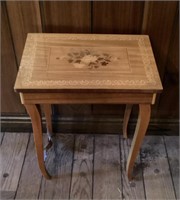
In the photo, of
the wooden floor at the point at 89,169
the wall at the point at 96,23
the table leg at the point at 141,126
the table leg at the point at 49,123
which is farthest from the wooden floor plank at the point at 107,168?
the wall at the point at 96,23

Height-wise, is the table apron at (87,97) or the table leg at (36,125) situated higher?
the table apron at (87,97)

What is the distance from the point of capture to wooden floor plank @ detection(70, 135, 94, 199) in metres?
1.17

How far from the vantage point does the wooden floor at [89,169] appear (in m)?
1.17

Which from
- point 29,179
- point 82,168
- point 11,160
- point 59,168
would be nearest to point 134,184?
point 82,168

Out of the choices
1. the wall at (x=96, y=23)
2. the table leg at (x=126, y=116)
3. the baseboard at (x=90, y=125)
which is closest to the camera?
the wall at (x=96, y=23)

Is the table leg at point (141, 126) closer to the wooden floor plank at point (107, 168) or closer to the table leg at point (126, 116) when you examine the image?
the wooden floor plank at point (107, 168)

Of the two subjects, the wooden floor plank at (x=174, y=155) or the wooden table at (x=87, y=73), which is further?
the wooden floor plank at (x=174, y=155)

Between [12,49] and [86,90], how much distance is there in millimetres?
526

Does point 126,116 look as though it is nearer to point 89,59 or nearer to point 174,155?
point 174,155

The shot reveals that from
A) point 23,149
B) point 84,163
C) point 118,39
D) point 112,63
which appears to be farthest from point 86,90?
point 23,149

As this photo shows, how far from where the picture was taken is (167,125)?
4.58ft

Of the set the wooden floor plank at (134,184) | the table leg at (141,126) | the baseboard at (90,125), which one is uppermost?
the table leg at (141,126)

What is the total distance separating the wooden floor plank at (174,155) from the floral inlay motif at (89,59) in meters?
0.68

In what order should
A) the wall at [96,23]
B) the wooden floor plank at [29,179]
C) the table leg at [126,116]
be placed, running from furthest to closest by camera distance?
1. the table leg at [126,116]
2. the wooden floor plank at [29,179]
3. the wall at [96,23]
